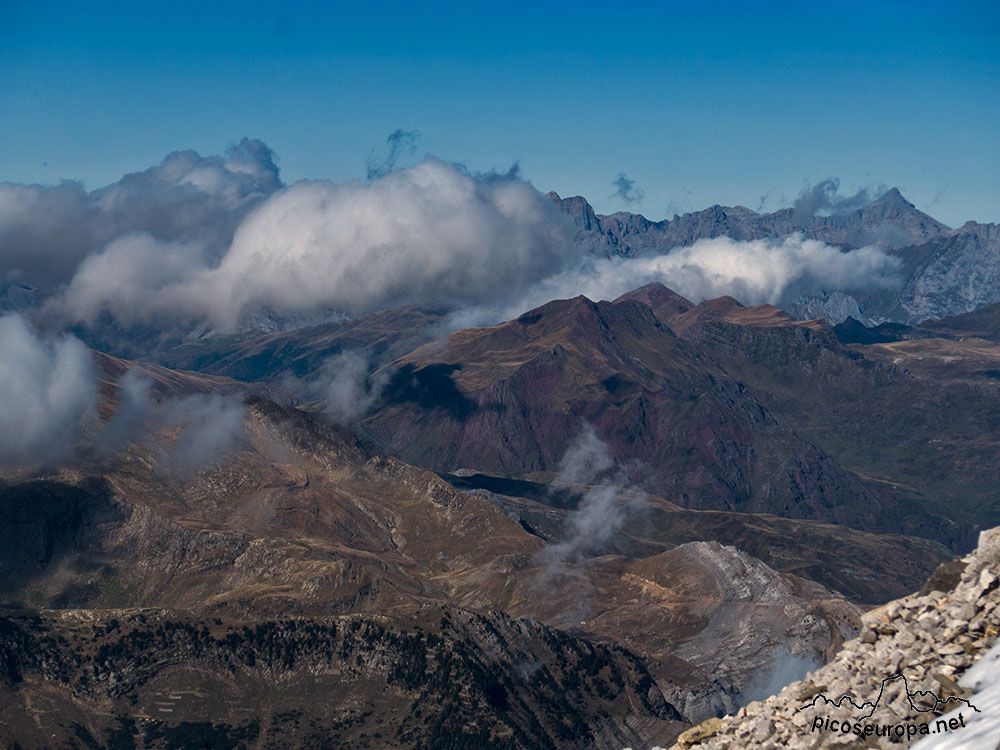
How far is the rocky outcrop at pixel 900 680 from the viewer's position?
165 ft

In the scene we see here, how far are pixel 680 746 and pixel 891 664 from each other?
13641mm

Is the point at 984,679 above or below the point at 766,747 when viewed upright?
above

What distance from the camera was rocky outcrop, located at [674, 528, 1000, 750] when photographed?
50.4 meters

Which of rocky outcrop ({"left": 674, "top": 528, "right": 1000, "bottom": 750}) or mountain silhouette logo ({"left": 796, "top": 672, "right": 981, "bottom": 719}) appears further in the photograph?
rocky outcrop ({"left": 674, "top": 528, "right": 1000, "bottom": 750})

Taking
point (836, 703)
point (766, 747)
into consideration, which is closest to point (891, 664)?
point (836, 703)

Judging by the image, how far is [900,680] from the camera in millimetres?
52625

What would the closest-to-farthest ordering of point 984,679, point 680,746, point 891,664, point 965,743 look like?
point 965,743 < point 984,679 < point 891,664 < point 680,746

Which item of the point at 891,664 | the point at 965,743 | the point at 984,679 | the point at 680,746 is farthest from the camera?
the point at 680,746

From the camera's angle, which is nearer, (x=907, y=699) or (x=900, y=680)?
(x=907, y=699)

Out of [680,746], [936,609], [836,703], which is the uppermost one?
[936,609]

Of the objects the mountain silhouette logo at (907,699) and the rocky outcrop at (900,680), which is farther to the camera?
the rocky outcrop at (900,680)

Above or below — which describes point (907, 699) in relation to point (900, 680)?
below

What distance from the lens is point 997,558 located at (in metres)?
54.8

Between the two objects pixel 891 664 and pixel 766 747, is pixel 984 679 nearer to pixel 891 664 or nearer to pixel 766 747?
pixel 891 664
